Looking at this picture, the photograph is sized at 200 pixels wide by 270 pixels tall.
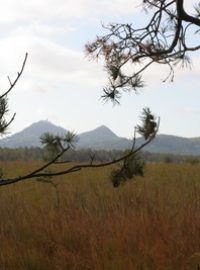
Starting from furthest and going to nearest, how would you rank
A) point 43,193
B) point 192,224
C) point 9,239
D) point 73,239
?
1. point 43,193
2. point 9,239
3. point 73,239
4. point 192,224

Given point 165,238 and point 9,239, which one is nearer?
point 165,238

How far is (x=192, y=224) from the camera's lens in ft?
15.8

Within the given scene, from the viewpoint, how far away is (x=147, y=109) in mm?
3416

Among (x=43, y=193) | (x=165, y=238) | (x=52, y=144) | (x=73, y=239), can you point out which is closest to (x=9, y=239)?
(x=73, y=239)

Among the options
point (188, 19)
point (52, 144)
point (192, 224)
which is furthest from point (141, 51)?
point (52, 144)

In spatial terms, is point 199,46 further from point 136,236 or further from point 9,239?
point 9,239

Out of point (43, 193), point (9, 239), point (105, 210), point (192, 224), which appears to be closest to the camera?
point (192, 224)

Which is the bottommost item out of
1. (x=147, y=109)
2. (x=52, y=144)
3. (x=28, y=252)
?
(x=28, y=252)

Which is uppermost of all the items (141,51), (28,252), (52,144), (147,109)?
(141,51)

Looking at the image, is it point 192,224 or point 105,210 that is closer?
point 192,224

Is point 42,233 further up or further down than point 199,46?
further down

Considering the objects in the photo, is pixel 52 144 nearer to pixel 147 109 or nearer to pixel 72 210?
pixel 147 109

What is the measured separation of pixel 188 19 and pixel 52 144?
2801mm

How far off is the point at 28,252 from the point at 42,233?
0.56m
